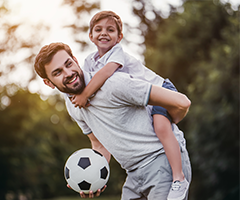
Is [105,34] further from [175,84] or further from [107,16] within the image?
[175,84]

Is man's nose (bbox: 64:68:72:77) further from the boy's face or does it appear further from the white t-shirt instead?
the boy's face

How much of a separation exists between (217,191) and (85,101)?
21.5 feet

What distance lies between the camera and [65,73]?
251 cm

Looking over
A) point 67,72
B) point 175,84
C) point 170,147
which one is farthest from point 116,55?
point 175,84

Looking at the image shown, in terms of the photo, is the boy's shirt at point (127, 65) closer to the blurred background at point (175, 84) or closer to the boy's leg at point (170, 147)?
the boy's leg at point (170, 147)

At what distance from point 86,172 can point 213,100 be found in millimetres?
6427

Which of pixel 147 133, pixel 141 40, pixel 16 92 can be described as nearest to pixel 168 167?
pixel 147 133

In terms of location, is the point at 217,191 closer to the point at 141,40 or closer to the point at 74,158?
the point at 74,158

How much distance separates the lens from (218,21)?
11.9m

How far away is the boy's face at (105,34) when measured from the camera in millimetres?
2838

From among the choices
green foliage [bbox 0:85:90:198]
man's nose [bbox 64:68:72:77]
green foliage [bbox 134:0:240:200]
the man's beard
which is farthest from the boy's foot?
green foliage [bbox 0:85:90:198]

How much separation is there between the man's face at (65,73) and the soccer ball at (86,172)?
0.55 m

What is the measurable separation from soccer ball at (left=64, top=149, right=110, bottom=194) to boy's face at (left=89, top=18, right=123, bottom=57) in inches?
36.8

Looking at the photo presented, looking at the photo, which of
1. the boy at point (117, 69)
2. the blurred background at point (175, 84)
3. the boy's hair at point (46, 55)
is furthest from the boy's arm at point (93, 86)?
the blurred background at point (175, 84)
